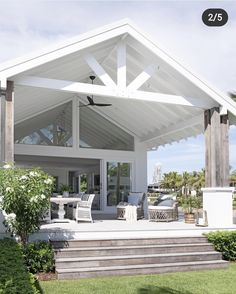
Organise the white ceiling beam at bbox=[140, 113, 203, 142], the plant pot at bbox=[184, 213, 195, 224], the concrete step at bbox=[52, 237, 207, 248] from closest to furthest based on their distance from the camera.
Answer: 1. the concrete step at bbox=[52, 237, 207, 248]
2. the plant pot at bbox=[184, 213, 195, 224]
3. the white ceiling beam at bbox=[140, 113, 203, 142]

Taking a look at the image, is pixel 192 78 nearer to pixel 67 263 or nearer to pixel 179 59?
pixel 179 59

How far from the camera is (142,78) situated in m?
9.55

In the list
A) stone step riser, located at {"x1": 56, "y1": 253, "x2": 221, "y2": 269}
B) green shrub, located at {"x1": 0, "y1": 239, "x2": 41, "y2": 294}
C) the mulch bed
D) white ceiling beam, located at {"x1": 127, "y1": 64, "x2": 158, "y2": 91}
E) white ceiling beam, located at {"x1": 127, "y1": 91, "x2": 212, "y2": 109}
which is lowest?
the mulch bed

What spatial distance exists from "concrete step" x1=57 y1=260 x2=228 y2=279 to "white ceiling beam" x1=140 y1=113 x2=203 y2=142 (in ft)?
16.0

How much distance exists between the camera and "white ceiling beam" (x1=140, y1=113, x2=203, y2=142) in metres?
12.0

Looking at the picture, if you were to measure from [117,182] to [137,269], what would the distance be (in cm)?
831

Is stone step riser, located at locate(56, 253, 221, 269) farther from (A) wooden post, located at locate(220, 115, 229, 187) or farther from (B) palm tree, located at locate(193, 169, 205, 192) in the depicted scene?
(B) palm tree, located at locate(193, 169, 205, 192)

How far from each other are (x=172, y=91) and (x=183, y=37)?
5.35 feet

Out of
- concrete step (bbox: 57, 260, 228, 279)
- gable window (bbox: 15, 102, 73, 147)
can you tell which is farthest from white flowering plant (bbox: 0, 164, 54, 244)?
gable window (bbox: 15, 102, 73, 147)

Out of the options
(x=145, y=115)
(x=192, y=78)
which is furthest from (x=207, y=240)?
(x=145, y=115)

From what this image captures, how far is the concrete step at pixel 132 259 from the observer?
737 cm

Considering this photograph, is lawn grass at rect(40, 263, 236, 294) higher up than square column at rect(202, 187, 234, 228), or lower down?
lower down

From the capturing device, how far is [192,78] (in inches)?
386

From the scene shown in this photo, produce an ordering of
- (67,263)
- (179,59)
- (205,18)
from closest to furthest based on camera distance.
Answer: (205,18), (67,263), (179,59)
